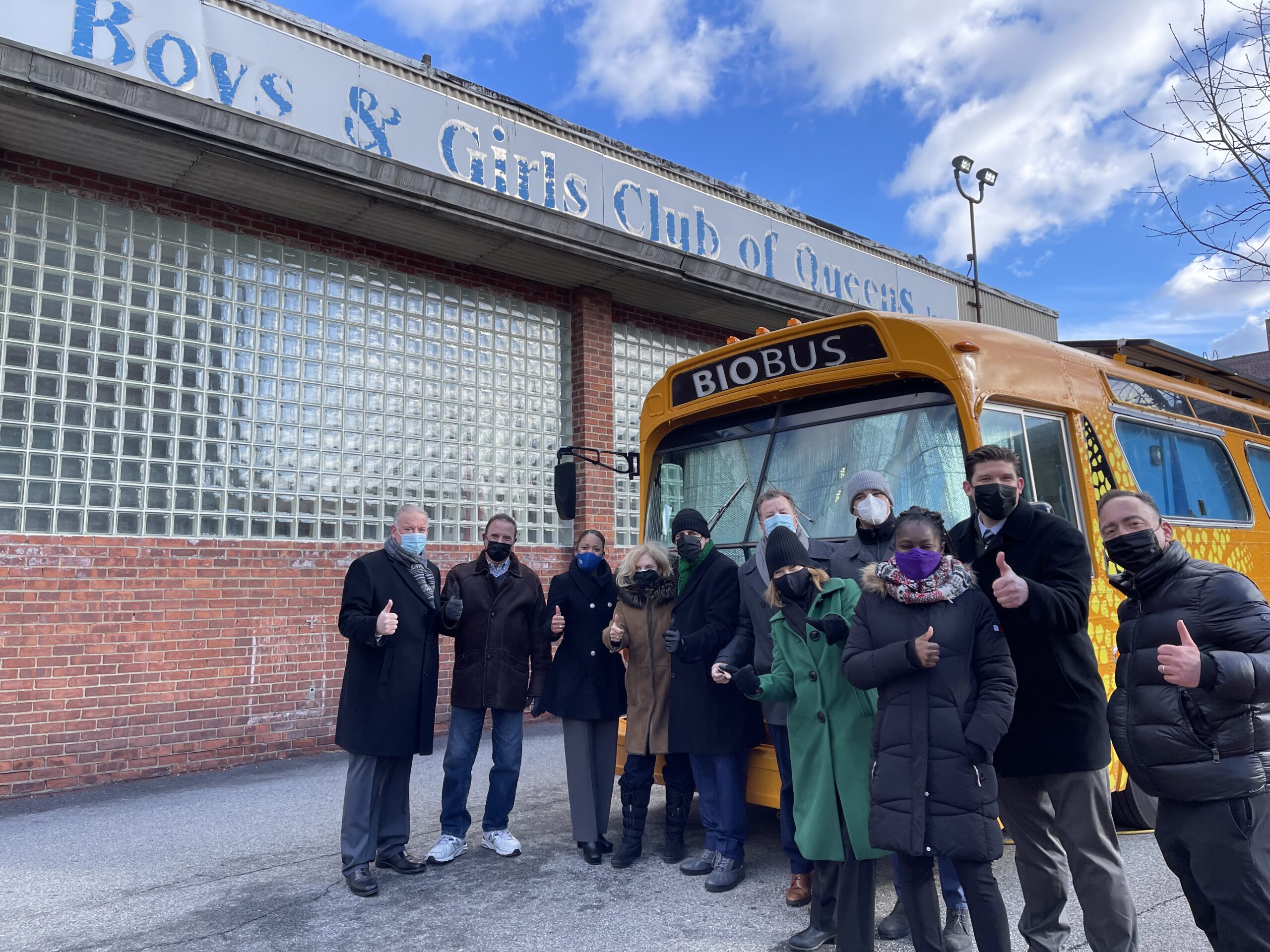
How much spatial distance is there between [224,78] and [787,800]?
6713mm

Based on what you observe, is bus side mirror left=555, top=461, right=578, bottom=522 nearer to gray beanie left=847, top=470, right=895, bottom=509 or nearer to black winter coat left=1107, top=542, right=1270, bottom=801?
gray beanie left=847, top=470, right=895, bottom=509

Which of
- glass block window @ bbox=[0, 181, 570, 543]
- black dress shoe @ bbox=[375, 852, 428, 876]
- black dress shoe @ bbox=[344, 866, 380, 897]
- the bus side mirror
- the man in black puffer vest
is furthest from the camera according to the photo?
glass block window @ bbox=[0, 181, 570, 543]

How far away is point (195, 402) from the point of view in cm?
734

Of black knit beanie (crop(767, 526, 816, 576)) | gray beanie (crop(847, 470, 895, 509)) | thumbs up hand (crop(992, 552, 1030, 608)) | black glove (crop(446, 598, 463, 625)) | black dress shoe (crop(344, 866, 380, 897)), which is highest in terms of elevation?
gray beanie (crop(847, 470, 895, 509))

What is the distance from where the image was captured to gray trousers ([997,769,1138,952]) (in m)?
3.12

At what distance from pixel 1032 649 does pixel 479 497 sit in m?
6.50

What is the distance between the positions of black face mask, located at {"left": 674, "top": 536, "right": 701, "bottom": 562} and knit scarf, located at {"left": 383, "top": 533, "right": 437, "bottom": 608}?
1.37 m

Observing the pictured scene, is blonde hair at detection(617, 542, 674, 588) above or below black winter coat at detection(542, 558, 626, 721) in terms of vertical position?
above

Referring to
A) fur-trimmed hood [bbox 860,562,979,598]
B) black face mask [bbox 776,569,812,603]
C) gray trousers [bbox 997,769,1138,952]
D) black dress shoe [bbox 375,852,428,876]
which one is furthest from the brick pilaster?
gray trousers [bbox 997,769,1138,952]

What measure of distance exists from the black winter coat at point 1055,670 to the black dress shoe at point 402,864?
9.85 ft

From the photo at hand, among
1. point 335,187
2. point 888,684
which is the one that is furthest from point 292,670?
point 888,684

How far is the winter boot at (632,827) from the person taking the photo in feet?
15.5

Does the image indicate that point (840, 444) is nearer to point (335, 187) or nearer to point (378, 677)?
point (378, 677)

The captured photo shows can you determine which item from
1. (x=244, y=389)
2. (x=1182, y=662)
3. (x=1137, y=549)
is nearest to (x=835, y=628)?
(x=1137, y=549)
